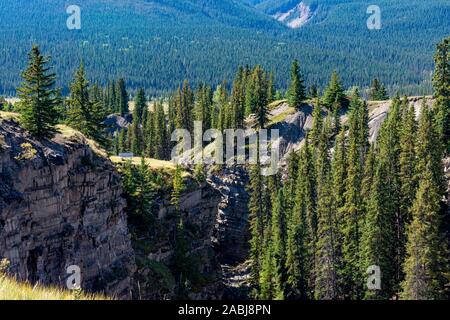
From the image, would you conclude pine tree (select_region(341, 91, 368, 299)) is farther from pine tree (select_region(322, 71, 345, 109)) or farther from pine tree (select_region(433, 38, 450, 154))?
pine tree (select_region(322, 71, 345, 109))

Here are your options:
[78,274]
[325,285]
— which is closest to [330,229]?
[325,285]

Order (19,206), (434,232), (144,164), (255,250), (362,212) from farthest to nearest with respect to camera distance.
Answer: (255,250)
(362,212)
(144,164)
(434,232)
(19,206)

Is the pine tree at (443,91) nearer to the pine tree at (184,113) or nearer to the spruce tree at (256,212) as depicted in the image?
the spruce tree at (256,212)

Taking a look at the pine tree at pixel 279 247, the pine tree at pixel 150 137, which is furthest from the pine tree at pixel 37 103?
the pine tree at pixel 150 137

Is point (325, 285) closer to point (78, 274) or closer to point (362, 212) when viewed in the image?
point (362, 212)

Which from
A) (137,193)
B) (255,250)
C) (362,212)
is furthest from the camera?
(255,250)

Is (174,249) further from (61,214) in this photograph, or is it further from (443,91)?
(443,91)
